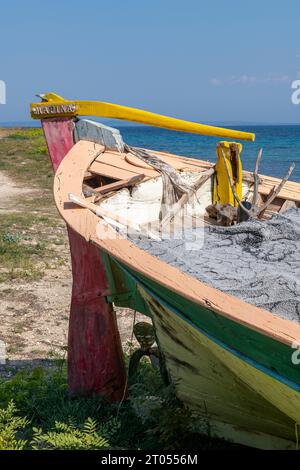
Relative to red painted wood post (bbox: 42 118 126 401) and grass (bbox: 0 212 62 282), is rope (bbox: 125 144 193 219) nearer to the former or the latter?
red painted wood post (bbox: 42 118 126 401)

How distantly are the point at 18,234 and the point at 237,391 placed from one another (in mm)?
8659

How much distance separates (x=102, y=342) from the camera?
523 centimetres

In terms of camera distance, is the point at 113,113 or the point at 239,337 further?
the point at 113,113

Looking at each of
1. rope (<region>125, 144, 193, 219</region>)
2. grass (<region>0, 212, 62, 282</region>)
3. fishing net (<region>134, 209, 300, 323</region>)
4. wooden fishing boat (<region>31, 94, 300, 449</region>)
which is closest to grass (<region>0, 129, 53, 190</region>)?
grass (<region>0, 212, 62, 282</region>)

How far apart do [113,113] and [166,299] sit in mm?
2269

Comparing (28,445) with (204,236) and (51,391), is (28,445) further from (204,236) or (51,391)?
(204,236)

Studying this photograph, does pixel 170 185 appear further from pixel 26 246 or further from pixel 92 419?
pixel 26 246

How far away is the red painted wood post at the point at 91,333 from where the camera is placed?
5082 mm

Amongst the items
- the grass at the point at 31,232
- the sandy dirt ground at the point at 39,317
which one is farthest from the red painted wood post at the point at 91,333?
the grass at the point at 31,232

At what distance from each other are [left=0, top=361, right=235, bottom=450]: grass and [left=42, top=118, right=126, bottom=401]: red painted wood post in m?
0.16

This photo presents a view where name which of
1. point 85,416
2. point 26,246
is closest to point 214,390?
point 85,416

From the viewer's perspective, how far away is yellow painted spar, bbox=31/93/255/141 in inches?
205

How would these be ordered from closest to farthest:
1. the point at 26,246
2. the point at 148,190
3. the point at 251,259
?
the point at 251,259 → the point at 148,190 → the point at 26,246

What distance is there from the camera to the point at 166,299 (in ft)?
11.6
